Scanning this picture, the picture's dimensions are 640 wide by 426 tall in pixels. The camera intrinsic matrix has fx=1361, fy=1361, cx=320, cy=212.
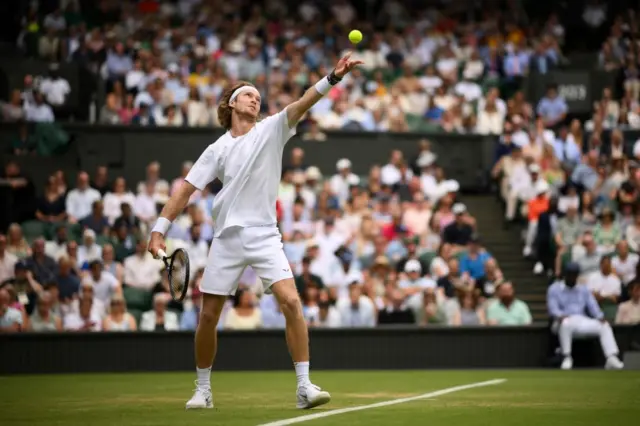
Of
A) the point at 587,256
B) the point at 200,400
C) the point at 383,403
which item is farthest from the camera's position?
the point at 587,256

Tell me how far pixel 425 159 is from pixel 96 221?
5590mm

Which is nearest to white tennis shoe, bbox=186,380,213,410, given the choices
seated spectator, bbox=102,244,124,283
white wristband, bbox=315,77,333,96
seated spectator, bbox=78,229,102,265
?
white wristband, bbox=315,77,333,96

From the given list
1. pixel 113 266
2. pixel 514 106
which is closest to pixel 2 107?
pixel 113 266

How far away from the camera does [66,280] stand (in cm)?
1762

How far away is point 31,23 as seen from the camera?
80.3ft

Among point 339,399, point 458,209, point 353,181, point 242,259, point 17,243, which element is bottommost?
point 339,399

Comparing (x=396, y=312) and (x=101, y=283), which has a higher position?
(x=101, y=283)

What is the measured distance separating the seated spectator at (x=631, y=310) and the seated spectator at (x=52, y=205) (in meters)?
7.90

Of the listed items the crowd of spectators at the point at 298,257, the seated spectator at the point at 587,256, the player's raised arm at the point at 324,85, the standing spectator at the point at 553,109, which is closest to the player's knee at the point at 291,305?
the player's raised arm at the point at 324,85

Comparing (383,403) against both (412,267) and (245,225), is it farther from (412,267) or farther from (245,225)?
(412,267)

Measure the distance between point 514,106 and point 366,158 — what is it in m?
3.07

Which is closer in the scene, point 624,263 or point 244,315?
point 244,315

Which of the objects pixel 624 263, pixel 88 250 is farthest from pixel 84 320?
pixel 624 263

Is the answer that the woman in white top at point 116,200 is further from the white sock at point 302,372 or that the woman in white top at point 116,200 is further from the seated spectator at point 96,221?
the white sock at point 302,372
